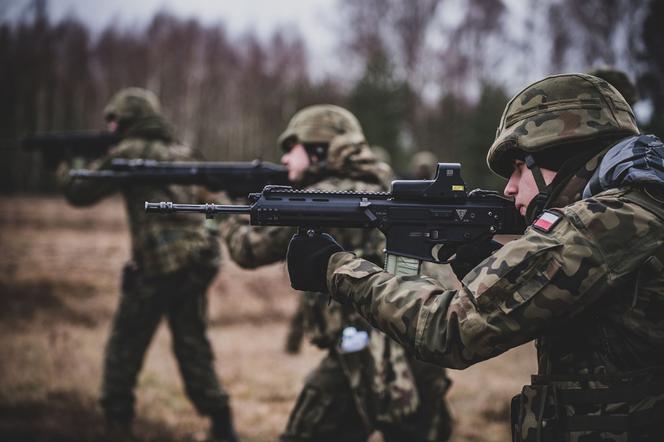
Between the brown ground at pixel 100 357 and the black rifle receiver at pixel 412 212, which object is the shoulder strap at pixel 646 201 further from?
the brown ground at pixel 100 357

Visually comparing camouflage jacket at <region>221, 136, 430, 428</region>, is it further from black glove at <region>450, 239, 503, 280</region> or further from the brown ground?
the brown ground

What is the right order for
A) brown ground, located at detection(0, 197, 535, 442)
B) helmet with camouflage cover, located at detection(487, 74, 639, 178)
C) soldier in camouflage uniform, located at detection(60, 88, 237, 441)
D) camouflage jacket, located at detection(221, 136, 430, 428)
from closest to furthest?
1. helmet with camouflage cover, located at detection(487, 74, 639, 178)
2. camouflage jacket, located at detection(221, 136, 430, 428)
3. soldier in camouflage uniform, located at detection(60, 88, 237, 441)
4. brown ground, located at detection(0, 197, 535, 442)

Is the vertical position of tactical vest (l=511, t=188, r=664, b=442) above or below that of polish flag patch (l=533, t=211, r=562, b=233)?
below

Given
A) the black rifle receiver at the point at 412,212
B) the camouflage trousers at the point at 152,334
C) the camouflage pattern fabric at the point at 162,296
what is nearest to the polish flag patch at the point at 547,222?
the black rifle receiver at the point at 412,212

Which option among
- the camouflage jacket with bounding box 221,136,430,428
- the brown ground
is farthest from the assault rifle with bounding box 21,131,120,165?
the camouflage jacket with bounding box 221,136,430,428

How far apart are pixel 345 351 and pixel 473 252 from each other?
1306mm

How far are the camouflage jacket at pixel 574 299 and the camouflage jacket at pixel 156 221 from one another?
130 inches

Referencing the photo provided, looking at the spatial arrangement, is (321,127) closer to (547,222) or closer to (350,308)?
(350,308)

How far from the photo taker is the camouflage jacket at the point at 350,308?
3352mm

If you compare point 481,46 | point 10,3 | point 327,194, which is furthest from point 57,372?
point 481,46

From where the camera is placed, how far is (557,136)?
6.40 ft

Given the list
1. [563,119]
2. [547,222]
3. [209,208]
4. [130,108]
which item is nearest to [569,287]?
[547,222]

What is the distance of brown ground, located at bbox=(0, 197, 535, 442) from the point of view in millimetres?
5359

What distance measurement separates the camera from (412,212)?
2400 millimetres
